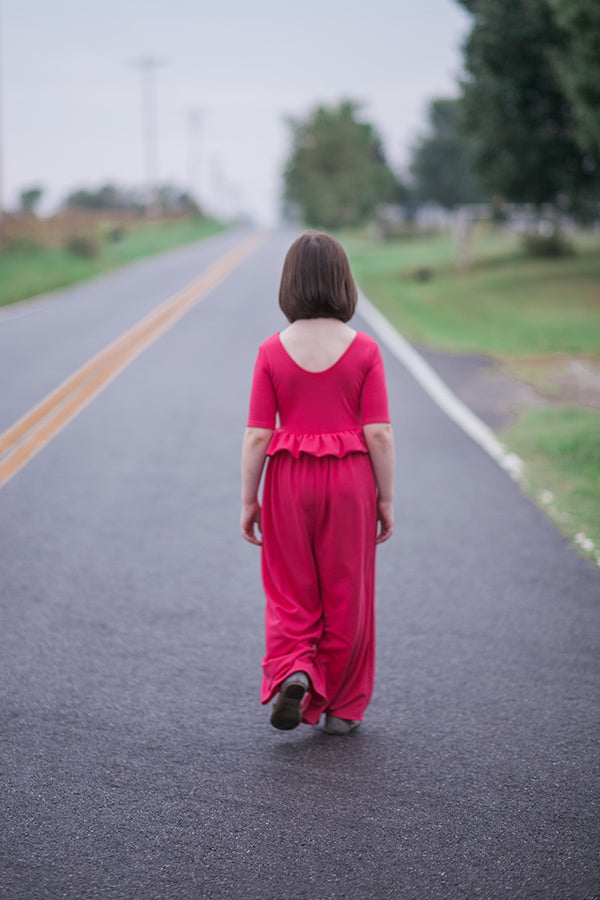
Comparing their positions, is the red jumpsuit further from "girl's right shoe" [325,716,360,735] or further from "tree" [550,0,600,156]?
"tree" [550,0,600,156]

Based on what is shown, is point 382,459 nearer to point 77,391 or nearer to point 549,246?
point 77,391

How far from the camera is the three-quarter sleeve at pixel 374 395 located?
3.12m

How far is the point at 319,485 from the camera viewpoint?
3189 mm

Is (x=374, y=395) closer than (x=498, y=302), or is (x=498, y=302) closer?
(x=374, y=395)

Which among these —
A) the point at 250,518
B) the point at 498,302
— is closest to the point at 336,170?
the point at 498,302

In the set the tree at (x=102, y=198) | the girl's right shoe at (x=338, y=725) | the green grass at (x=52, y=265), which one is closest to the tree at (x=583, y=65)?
the green grass at (x=52, y=265)

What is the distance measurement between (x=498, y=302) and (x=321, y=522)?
1644 centimetres

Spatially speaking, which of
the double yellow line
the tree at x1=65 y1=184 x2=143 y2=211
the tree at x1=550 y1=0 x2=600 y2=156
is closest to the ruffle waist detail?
the double yellow line

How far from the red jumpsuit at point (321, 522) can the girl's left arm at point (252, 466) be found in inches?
1.3

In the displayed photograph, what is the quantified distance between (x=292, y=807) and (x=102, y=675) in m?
1.26

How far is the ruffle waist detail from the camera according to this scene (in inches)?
124

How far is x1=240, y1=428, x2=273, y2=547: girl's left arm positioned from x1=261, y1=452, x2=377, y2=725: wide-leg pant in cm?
6

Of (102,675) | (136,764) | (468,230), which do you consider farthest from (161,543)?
(468,230)

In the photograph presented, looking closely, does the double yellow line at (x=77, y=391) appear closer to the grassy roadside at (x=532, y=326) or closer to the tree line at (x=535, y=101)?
the grassy roadside at (x=532, y=326)
